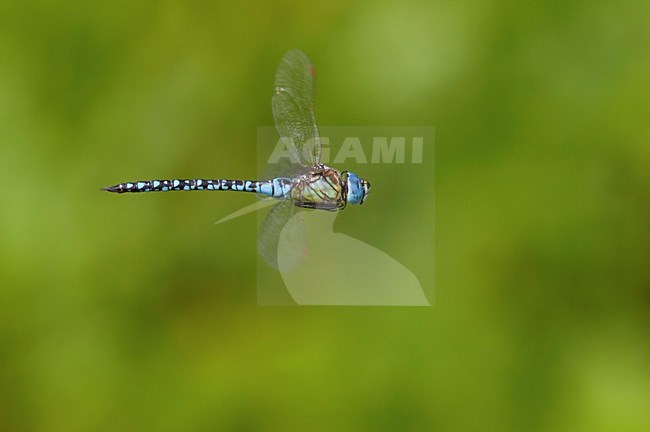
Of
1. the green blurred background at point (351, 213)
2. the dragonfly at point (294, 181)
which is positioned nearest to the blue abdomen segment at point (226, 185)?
the dragonfly at point (294, 181)

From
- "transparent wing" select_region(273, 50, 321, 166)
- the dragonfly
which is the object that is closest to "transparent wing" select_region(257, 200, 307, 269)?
the dragonfly

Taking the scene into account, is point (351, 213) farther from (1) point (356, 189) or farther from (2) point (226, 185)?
(2) point (226, 185)

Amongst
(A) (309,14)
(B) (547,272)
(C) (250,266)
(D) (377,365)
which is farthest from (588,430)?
(A) (309,14)

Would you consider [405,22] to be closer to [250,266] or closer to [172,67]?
[172,67]

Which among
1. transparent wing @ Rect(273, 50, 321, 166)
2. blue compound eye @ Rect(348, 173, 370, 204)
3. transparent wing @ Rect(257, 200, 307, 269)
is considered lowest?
transparent wing @ Rect(257, 200, 307, 269)

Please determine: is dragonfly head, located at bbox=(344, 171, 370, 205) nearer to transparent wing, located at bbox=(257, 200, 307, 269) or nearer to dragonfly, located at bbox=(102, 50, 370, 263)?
dragonfly, located at bbox=(102, 50, 370, 263)

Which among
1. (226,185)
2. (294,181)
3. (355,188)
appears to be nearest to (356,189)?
(355,188)

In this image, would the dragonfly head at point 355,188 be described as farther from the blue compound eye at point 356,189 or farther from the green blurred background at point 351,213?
the green blurred background at point 351,213

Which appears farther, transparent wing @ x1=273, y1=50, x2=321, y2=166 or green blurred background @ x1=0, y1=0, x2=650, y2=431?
green blurred background @ x1=0, y1=0, x2=650, y2=431
